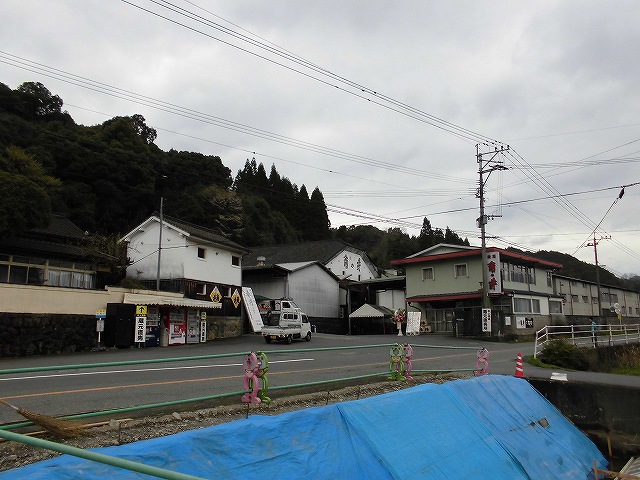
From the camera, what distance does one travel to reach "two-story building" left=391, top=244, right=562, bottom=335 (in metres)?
33.2

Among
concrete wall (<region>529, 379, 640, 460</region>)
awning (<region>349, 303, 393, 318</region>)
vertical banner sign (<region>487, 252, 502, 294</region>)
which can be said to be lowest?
concrete wall (<region>529, 379, 640, 460</region>)

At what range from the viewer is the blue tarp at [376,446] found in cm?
451

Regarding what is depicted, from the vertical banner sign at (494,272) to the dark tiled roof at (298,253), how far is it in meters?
18.3

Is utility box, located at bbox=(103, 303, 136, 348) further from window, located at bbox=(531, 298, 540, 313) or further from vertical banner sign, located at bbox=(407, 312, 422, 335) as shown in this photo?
window, located at bbox=(531, 298, 540, 313)

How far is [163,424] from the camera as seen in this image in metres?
6.22

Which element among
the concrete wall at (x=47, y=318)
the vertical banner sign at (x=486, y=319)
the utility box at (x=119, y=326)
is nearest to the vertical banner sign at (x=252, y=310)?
the utility box at (x=119, y=326)

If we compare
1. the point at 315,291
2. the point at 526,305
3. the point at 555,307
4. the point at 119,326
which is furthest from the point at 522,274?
the point at 119,326

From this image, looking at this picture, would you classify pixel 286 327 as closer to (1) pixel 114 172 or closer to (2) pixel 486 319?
(2) pixel 486 319

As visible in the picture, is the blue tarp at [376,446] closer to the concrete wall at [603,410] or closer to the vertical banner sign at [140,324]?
the concrete wall at [603,410]

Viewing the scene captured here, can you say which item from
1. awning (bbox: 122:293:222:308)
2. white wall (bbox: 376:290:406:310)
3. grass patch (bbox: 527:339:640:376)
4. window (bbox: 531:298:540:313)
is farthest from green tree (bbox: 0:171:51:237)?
window (bbox: 531:298:540:313)

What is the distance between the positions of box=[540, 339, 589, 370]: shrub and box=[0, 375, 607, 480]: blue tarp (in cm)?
1097

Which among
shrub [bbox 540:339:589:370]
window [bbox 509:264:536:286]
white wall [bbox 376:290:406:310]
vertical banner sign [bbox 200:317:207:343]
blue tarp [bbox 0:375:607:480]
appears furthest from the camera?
white wall [bbox 376:290:406:310]

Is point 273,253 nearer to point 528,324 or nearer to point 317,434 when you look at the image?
point 528,324

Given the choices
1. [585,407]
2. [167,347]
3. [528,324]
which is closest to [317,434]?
[585,407]
